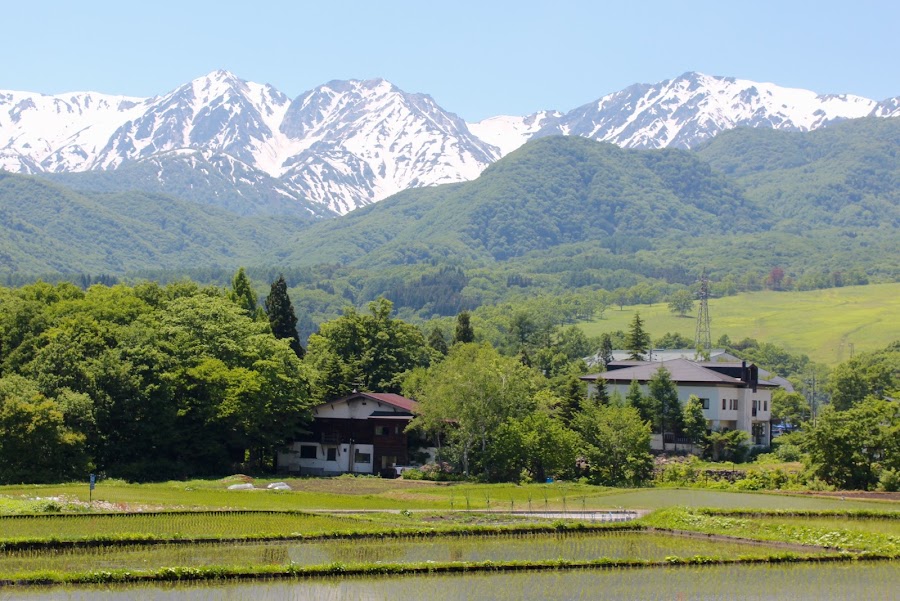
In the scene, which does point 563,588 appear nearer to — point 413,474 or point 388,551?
point 388,551

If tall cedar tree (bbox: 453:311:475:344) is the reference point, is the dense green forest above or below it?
below

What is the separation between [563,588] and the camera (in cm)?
2906

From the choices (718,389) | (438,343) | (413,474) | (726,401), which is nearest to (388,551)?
(413,474)

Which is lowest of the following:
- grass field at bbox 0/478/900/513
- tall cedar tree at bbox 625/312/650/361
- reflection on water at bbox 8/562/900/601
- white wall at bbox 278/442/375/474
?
reflection on water at bbox 8/562/900/601

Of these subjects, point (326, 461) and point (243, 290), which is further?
point (243, 290)

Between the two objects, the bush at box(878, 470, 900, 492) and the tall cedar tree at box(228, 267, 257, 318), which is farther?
the tall cedar tree at box(228, 267, 257, 318)

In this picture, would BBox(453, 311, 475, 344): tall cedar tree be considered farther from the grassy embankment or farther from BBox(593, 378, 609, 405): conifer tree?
the grassy embankment

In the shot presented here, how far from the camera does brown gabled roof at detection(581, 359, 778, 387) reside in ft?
273

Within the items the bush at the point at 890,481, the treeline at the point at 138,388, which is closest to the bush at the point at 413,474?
the treeline at the point at 138,388

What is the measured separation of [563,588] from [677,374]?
189 ft

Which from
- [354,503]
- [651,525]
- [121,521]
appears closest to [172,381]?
[354,503]

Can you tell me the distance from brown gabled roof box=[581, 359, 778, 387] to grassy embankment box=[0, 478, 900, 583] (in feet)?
84.7

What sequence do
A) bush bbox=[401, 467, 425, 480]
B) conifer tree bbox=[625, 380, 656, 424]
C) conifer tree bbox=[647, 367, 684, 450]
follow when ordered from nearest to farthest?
bush bbox=[401, 467, 425, 480] < conifer tree bbox=[625, 380, 656, 424] < conifer tree bbox=[647, 367, 684, 450]

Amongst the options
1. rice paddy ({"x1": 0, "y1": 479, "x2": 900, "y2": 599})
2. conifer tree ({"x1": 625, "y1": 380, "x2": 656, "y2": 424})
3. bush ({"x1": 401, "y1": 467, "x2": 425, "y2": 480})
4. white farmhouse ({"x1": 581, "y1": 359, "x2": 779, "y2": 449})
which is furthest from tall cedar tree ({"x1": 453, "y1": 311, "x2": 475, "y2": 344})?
rice paddy ({"x1": 0, "y1": 479, "x2": 900, "y2": 599})
